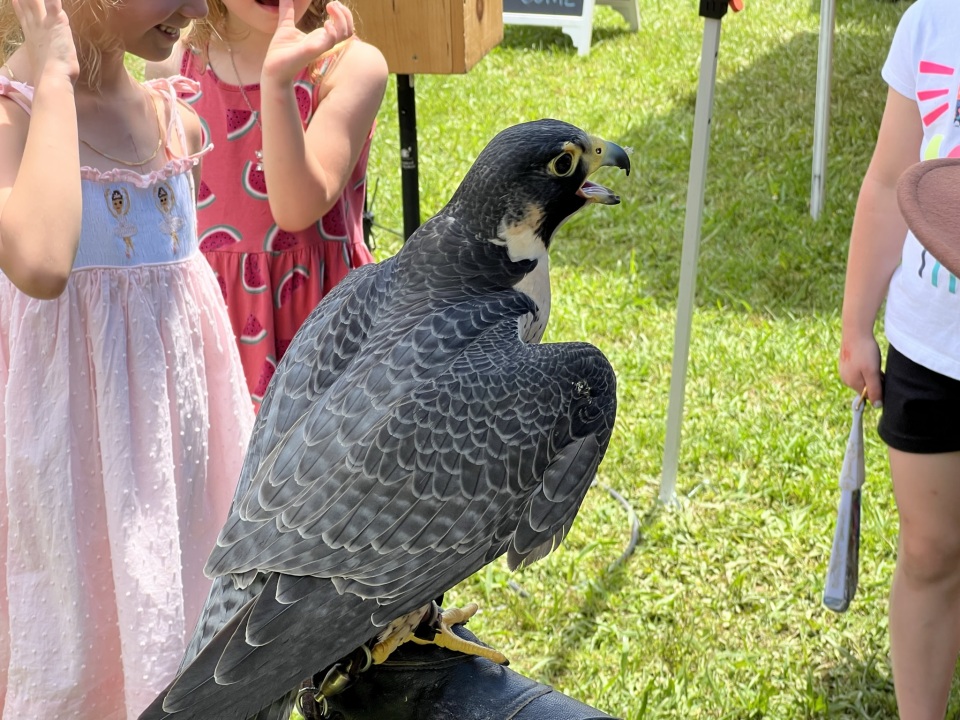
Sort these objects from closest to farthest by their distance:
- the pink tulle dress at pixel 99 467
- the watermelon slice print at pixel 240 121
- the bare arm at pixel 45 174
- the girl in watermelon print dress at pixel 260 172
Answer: the bare arm at pixel 45 174 < the pink tulle dress at pixel 99 467 < the girl in watermelon print dress at pixel 260 172 < the watermelon slice print at pixel 240 121

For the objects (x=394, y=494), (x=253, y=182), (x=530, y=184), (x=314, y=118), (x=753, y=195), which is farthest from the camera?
(x=753, y=195)

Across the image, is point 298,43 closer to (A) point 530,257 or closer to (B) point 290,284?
(A) point 530,257

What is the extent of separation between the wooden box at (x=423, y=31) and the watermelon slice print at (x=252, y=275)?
753 millimetres

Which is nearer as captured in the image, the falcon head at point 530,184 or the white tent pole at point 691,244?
the falcon head at point 530,184

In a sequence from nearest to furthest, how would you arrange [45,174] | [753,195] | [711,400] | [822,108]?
1. [45,174]
2. [711,400]
3. [822,108]
4. [753,195]

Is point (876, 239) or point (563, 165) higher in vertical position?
point (563, 165)

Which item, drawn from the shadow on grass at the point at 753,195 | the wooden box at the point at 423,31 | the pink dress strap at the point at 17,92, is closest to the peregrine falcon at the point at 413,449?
the pink dress strap at the point at 17,92

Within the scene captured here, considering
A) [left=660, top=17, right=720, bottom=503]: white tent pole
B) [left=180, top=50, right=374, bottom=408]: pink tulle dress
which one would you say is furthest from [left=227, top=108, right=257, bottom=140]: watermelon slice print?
[left=660, top=17, right=720, bottom=503]: white tent pole

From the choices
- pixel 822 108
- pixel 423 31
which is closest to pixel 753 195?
pixel 822 108

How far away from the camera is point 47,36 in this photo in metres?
1.66

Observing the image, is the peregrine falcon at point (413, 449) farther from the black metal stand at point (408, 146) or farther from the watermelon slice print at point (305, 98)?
the black metal stand at point (408, 146)

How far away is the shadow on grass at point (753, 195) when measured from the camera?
503 centimetres

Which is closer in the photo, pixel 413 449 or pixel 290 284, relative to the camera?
pixel 413 449

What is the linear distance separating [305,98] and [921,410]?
5.00 ft
